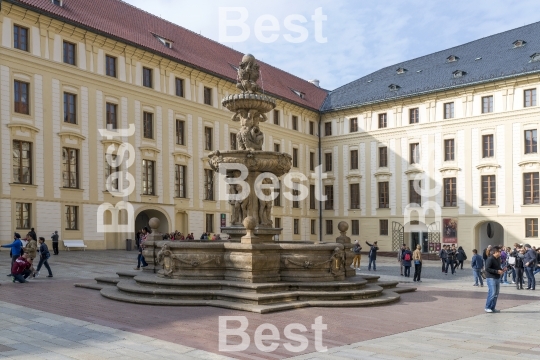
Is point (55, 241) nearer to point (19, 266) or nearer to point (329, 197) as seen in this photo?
point (19, 266)

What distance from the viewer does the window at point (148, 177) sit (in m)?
36.2

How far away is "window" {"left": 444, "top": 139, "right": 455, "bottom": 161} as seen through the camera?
4344 centimetres

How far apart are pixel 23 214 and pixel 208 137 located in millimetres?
15564

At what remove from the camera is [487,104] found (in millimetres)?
41531

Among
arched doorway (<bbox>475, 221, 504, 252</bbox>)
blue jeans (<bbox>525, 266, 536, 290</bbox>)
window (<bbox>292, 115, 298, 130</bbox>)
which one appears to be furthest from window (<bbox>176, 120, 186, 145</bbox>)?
blue jeans (<bbox>525, 266, 536, 290</bbox>)

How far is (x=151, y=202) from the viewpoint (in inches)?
1423

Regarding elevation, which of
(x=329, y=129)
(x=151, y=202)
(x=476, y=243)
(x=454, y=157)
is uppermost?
(x=329, y=129)

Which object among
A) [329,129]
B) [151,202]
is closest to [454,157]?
[329,129]

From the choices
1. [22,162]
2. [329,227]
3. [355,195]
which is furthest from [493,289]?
[329,227]

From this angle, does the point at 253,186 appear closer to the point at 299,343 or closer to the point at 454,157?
the point at 299,343

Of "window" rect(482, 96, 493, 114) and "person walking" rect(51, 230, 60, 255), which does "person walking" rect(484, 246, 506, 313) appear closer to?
"person walking" rect(51, 230, 60, 255)

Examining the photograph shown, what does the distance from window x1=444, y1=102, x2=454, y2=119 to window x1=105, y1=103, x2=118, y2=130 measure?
951 inches

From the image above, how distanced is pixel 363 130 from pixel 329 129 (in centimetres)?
421

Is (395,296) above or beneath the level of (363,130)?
beneath
